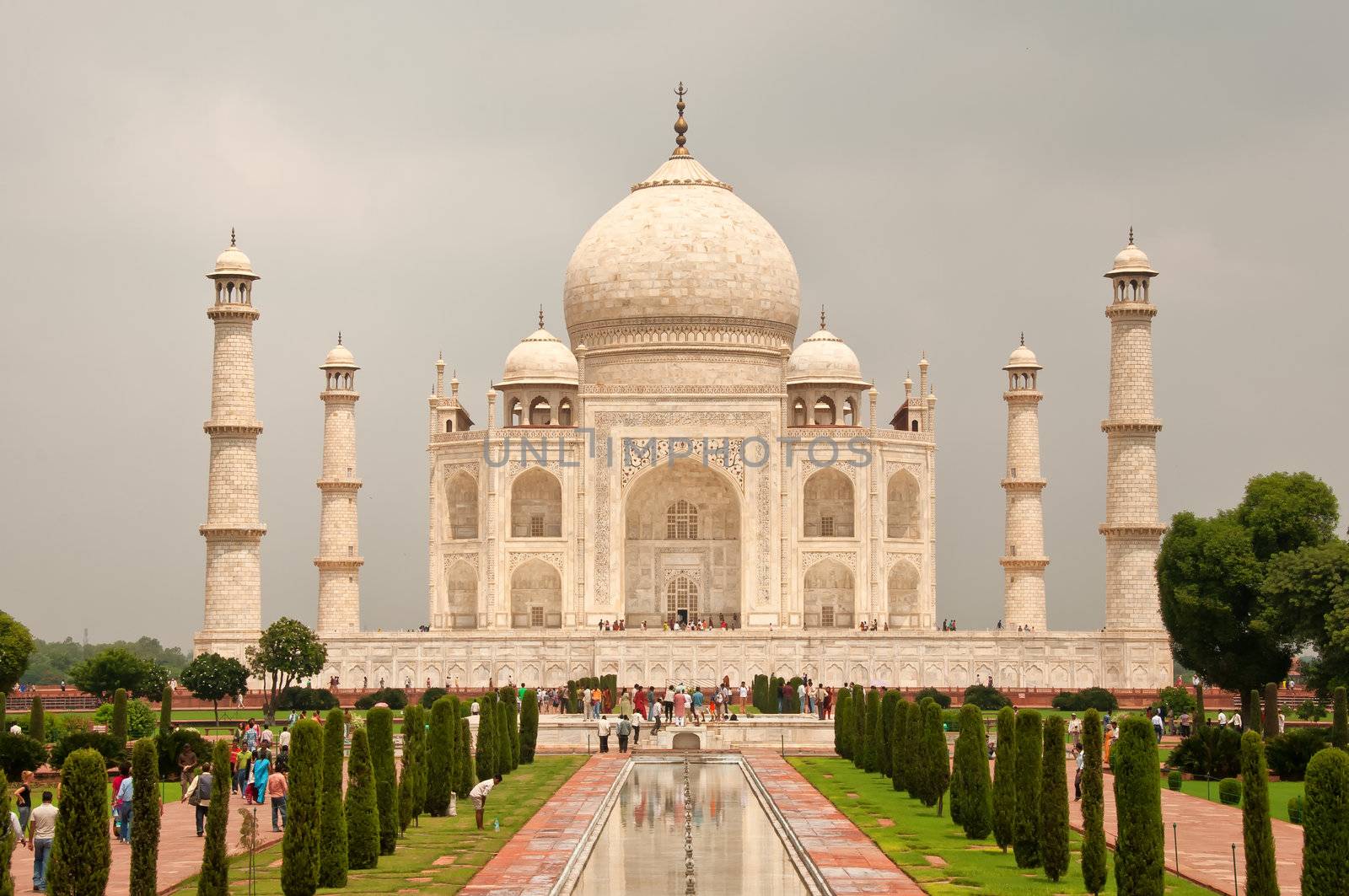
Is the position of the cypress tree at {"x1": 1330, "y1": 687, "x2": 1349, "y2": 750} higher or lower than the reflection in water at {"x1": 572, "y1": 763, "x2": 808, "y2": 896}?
higher

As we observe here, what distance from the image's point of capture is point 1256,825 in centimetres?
1162

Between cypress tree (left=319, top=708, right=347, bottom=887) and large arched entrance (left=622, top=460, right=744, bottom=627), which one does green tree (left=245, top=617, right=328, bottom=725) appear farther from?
cypress tree (left=319, top=708, right=347, bottom=887)

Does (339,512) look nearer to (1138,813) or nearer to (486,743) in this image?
(486,743)

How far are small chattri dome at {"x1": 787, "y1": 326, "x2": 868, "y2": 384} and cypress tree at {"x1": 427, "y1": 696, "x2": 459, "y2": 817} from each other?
76.8ft

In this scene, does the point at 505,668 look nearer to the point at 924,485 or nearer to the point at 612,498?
the point at 612,498

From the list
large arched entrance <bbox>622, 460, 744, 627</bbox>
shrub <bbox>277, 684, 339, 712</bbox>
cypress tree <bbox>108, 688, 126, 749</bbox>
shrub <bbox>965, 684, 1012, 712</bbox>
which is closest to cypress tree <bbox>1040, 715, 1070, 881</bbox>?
cypress tree <bbox>108, 688, 126, 749</bbox>

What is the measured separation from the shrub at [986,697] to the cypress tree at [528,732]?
33.0ft

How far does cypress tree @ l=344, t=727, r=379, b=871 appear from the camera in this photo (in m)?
14.6

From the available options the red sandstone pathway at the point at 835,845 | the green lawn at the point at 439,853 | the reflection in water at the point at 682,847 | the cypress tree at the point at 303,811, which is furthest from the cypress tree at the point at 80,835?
the red sandstone pathway at the point at 835,845

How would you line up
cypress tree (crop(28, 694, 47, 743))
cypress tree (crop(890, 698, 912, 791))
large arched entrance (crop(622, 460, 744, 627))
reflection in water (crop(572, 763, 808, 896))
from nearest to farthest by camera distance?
1. reflection in water (crop(572, 763, 808, 896))
2. cypress tree (crop(890, 698, 912, 791))
3. cypress tree (crop(28, 694, 47, 743))
4. large arched entrance (crop(622, 460, 744, 627))

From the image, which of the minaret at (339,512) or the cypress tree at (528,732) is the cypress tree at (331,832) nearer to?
the cypress tree at (528,732)

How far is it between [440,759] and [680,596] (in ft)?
70.1

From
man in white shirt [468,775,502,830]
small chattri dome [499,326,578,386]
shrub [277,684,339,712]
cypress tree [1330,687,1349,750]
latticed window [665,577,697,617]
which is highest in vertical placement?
small chattri dome [499,326,578,386]

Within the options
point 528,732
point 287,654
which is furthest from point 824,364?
point 528,732
